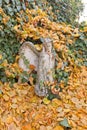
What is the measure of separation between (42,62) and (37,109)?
0.53 m

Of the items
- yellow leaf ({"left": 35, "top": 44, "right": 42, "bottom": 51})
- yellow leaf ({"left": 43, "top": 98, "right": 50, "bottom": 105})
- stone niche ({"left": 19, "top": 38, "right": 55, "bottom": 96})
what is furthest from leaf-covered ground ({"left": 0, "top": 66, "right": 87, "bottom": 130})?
yellow leaf ({"left": 35, "top": 44, "right": 42, "bottom": 51})

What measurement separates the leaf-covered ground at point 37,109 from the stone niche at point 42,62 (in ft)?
0.47

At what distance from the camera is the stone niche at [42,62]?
277 centimetres

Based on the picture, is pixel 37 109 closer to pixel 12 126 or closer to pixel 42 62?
pixel 12 126

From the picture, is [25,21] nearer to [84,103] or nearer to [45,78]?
[45,78]

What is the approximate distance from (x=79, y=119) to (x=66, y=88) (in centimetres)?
54

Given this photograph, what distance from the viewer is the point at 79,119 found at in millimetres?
2547

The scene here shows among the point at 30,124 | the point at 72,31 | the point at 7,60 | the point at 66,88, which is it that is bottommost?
the point at 30,124

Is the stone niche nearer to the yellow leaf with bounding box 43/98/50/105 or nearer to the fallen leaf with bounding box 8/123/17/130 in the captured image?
the yellow leaf with bounding box 43/98/50/105

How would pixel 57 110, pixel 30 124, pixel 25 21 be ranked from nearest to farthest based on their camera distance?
pixel 30 124
pixel 57 110
pixel 25 21

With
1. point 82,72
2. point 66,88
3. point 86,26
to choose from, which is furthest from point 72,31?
point 66,88

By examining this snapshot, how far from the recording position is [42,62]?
280cm

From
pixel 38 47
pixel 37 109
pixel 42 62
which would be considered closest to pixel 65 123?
pixel 37 109

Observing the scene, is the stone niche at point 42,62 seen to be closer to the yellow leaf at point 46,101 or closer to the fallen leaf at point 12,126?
the yellow leaf at point 46,101
